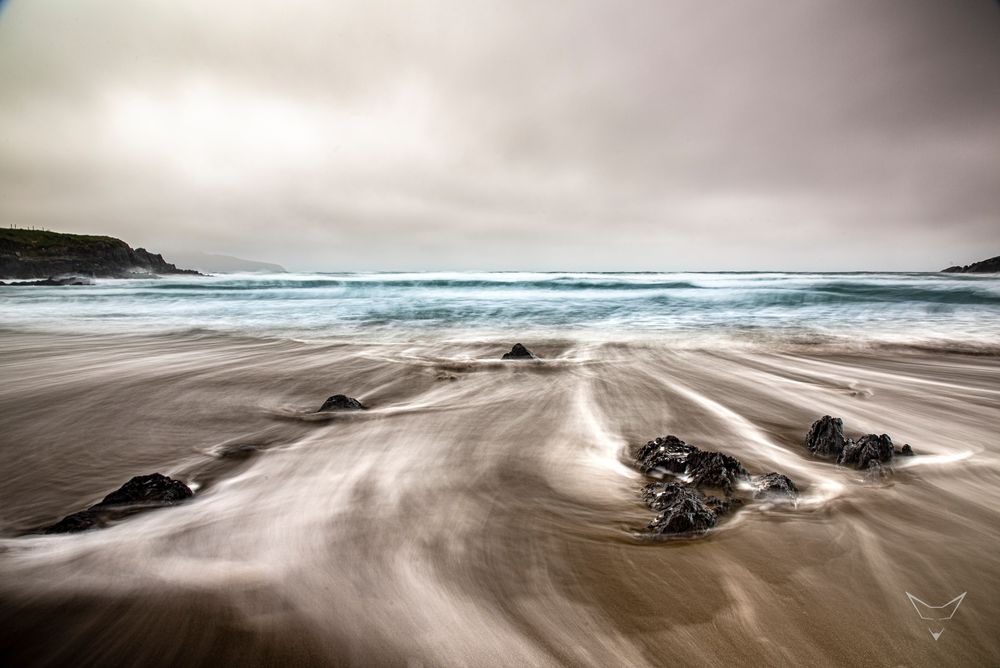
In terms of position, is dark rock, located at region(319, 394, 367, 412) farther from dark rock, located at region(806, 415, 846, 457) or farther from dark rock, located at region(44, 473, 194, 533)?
dark rock, located at region(806, 415, 846, 457)

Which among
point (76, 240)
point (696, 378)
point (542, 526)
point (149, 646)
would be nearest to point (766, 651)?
point (542, 526)

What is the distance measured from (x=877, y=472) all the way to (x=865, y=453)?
0.47 feet

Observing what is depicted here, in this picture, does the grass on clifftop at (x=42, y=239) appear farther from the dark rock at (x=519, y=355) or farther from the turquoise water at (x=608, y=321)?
the dark rock at (x=519, y=355)

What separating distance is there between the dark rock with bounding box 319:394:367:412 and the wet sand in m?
0.14

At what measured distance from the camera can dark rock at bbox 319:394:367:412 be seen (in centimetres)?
390

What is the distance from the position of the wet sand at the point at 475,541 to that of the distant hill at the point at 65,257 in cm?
6173

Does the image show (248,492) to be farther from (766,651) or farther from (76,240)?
(76,240)

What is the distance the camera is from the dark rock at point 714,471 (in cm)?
236

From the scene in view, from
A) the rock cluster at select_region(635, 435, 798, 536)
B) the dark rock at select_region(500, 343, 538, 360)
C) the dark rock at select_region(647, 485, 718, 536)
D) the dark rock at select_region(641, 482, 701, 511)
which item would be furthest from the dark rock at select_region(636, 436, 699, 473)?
the dark rock at select_region(500, 343, 538, 360)

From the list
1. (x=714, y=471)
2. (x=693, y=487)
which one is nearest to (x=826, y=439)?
(x=714, y=471)

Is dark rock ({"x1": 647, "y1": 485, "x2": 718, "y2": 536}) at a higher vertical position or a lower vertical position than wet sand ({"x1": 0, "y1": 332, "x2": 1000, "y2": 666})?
higher

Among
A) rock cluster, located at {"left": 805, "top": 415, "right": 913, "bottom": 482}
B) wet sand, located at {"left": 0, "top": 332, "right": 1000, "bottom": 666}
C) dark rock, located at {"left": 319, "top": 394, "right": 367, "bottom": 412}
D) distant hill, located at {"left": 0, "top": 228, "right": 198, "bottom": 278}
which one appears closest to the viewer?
wet sand, located at {"left": 0, "top": 332, "right": 1000, "bottom": 666}

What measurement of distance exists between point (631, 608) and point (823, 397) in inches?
162

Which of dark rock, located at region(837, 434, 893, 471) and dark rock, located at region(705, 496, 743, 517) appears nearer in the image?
dark rock, located at region(705, 496, 743, 517)
